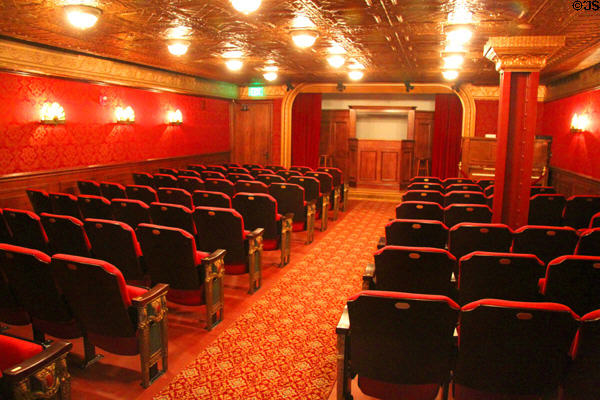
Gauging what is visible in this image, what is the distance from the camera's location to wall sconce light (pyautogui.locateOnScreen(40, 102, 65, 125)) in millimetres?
7791

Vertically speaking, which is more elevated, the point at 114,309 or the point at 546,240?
the point at 546,240

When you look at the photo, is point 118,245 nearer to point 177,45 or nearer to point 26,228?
point 26,228

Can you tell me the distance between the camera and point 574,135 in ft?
31.8

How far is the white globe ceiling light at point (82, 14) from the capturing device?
16.8 feet

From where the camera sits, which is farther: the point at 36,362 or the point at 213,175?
the point at 213,175

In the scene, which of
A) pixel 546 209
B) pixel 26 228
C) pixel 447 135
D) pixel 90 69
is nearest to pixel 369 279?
pixel 26 228

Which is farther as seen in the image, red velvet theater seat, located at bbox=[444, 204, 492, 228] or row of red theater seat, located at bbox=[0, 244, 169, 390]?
red velvet theater seat, located at bbox=[444, 204, 492, 228]

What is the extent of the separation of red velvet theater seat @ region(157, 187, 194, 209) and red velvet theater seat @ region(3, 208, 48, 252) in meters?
1.86

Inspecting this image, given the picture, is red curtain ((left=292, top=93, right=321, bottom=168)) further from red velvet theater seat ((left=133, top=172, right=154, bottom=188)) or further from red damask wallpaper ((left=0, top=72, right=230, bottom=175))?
red velvet theater seat ((left=133, top=172, right=154, bottom=188))

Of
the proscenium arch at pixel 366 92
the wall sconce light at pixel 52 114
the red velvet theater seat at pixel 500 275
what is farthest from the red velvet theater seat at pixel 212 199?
the proscenium arch at pixel 366 92

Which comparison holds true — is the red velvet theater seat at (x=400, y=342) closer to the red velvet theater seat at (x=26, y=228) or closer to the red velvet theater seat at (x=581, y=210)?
the red velvet theater seat at (x=26, y=228)

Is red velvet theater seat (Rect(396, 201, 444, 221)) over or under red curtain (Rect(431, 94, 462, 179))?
under

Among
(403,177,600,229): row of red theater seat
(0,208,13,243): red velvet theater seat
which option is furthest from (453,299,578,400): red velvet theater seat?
(0,208,13,243): red velvet theater seat

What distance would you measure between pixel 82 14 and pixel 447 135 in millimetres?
11464
